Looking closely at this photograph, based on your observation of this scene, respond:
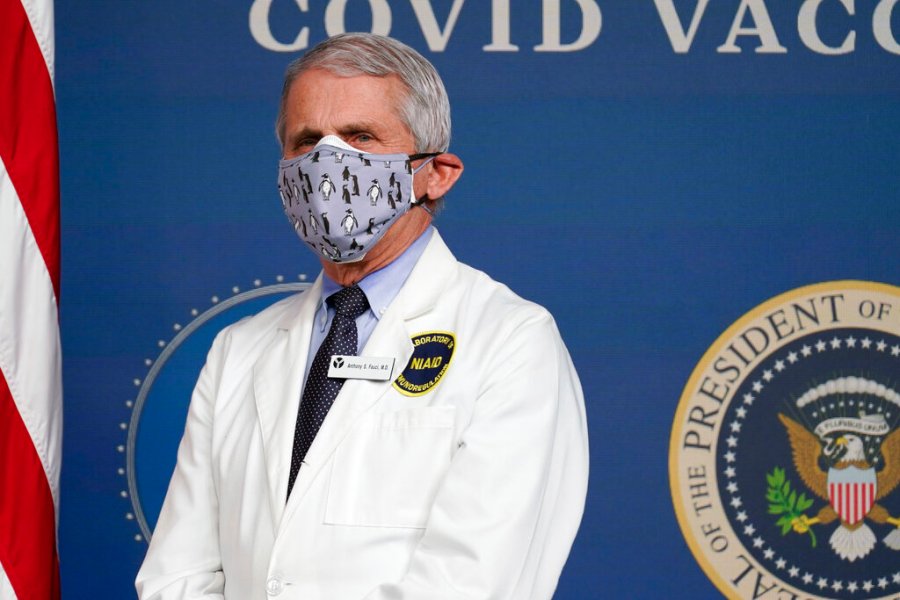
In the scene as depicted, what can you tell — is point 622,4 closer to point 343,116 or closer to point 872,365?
point 872,365

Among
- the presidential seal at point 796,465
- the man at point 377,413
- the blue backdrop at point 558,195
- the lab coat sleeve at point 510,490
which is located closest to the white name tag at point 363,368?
the man at point 377,413

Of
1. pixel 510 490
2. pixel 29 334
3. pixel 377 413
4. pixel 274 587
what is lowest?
pixel 274 587

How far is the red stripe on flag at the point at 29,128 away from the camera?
206 cm

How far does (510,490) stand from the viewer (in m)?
1.59

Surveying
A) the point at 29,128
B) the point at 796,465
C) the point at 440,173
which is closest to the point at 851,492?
the point at 796,465

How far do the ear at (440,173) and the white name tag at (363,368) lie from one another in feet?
0.94

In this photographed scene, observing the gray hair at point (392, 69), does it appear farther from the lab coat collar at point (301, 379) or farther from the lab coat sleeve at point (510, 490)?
the lab coat sleeve at point (510, 490)

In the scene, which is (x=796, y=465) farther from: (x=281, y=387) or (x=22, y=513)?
(x=22, y=513)

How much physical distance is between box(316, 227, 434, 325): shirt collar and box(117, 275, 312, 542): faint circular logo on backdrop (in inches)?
36.5

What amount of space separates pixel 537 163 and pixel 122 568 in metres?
1.26

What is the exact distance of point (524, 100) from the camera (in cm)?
279

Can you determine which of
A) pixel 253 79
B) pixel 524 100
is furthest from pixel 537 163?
pixel 253 79

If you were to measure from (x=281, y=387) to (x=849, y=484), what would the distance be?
1.45 metres

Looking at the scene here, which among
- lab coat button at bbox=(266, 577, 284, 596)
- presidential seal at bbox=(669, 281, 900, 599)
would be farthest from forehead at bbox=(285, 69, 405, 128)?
presidential seal at bbox=(669, 281, 900, 599)
